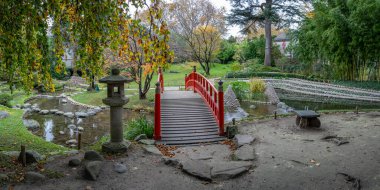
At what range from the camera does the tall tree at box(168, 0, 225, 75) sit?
26359mm

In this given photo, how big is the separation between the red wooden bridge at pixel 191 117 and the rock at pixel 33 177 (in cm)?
349

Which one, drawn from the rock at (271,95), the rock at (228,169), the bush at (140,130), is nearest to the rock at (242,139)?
the rock at (228,169)

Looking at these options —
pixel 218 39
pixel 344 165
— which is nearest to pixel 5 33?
pixel 344 165

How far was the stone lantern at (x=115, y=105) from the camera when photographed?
21.1 ft

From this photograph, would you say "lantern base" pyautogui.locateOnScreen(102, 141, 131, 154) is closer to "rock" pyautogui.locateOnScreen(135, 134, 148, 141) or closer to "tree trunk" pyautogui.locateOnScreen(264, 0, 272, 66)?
"rock" pyautogui.locateOnScreen(135, 134, 148, 141)

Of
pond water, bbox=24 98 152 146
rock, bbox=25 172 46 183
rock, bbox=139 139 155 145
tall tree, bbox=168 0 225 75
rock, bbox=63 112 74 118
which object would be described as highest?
tall tree, bbox=168 0 225 75

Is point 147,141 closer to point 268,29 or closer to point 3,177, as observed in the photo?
point 3,177

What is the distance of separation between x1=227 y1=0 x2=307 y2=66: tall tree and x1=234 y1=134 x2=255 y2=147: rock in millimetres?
17171


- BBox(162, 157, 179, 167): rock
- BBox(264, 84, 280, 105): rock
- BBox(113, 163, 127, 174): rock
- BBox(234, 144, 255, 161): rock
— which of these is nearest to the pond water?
BBox(113, 163, 127, 174): rock

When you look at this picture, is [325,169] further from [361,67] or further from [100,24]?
[361,67]

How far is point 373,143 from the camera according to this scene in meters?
6.86

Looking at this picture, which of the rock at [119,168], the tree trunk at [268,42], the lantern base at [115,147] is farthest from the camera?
the tree trunk at [268,42]

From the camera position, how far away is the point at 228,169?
18.4 ft

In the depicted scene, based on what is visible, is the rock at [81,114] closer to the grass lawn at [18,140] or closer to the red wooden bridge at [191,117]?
the grass lawn at [18,140]
